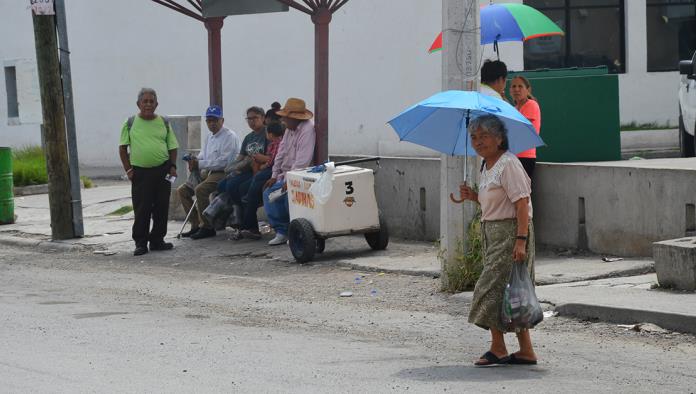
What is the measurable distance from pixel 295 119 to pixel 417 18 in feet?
39.8

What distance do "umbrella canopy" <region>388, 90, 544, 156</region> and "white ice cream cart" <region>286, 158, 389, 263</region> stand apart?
3.90 meters

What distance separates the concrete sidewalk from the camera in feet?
29.1

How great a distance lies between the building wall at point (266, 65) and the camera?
25578 millimetres

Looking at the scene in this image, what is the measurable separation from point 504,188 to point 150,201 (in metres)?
7.65

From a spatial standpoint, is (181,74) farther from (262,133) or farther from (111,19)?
(262,133)

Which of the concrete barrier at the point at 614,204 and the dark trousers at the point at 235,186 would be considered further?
the dark trousers at the point at 235,186

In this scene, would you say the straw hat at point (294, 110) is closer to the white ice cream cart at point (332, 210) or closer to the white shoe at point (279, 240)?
the white ice cream cart at point (332, 210)

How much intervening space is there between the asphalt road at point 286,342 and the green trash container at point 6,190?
18.6ft

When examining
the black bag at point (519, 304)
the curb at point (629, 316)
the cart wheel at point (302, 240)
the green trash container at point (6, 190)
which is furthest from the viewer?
the green trash container at point (6, 190)

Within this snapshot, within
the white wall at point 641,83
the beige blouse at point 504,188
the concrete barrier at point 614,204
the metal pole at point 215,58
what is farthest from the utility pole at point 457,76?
the white wall at point 641,83

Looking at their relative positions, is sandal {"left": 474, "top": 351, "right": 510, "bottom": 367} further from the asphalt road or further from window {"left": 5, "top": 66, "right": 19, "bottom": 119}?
window {"left": 5, "top": 66, "right": 19, "bottom": 119}

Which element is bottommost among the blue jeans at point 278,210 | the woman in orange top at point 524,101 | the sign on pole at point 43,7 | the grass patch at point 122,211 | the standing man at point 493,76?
the grass patch at point 122,211

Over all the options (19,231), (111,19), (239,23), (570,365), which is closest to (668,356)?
(570,365)

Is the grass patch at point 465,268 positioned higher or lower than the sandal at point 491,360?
higher
